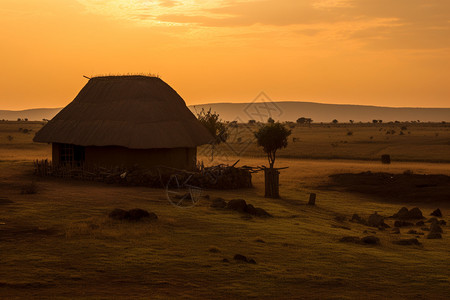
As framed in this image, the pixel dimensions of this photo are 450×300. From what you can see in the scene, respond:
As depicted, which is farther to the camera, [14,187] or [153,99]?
[153,99]

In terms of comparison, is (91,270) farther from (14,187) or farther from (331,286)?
(14,187)

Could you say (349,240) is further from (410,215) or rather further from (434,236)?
(410,215)

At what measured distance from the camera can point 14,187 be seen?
21.0m

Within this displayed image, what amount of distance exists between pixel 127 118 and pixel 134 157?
198 cm

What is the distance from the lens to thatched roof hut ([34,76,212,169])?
24.3 metres

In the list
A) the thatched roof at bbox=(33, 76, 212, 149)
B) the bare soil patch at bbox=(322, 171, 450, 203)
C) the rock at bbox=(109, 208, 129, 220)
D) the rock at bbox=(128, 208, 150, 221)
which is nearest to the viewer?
the rock at bbox=(128, 208, 150, 221)

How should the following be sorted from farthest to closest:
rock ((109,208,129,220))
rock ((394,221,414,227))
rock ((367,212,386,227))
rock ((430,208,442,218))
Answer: rock ((430,208,442,218)) < rock ((394,221,414,227)) < rock ((367,212,386,227)) < rock ((109,208,129,220))

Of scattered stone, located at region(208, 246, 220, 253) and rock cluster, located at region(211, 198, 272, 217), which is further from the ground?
rock cluster, located at region(211, 198, 272, 217)

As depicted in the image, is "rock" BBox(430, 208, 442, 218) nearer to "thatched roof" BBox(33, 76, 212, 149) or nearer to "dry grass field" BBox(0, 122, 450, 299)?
"dry grass field" BBox(0, 122, 450, 299)

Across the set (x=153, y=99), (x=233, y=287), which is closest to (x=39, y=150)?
(x=153, y=99)

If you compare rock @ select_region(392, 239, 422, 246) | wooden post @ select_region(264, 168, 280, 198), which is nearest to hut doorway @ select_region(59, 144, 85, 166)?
wooden post @ select_region(264, 168, 280, 198)

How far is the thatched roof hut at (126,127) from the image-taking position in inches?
958

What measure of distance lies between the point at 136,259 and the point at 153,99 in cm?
1653

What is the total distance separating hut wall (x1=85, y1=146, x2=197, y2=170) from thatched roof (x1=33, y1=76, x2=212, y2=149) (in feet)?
2.60
